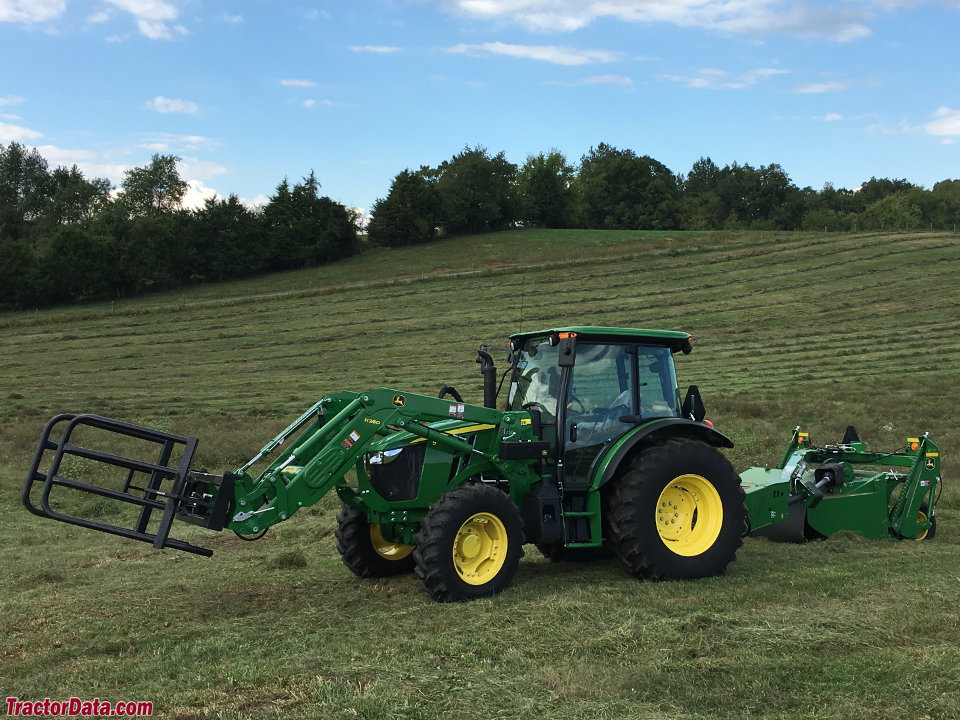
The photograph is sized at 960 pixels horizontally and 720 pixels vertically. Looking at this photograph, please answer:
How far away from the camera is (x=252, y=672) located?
18.9 ft

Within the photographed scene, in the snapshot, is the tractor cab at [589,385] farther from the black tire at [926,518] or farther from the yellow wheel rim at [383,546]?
the black tire at [926,518]

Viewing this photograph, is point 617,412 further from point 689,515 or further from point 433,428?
point 433,428

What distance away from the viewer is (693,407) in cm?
918

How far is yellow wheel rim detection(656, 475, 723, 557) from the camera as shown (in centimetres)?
861

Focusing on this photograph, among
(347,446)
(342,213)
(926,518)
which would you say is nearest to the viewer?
(347,446)

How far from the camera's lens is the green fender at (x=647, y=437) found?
825cm

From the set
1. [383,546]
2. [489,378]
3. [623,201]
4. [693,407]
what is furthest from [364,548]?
[623,201]

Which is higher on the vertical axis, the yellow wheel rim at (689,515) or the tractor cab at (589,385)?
the tractor cab at (589,385)

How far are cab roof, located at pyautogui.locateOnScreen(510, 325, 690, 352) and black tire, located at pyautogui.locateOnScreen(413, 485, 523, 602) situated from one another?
1.68 meters


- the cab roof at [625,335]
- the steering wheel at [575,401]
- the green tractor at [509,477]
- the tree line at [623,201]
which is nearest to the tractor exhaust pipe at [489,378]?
the green tractor at [509,477]

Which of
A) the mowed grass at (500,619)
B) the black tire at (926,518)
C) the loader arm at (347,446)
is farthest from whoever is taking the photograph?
the black tire at (926,518)

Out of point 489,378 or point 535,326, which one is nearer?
point 489,378

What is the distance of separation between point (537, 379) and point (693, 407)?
1.60m

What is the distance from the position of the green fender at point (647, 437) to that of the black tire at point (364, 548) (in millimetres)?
1962
